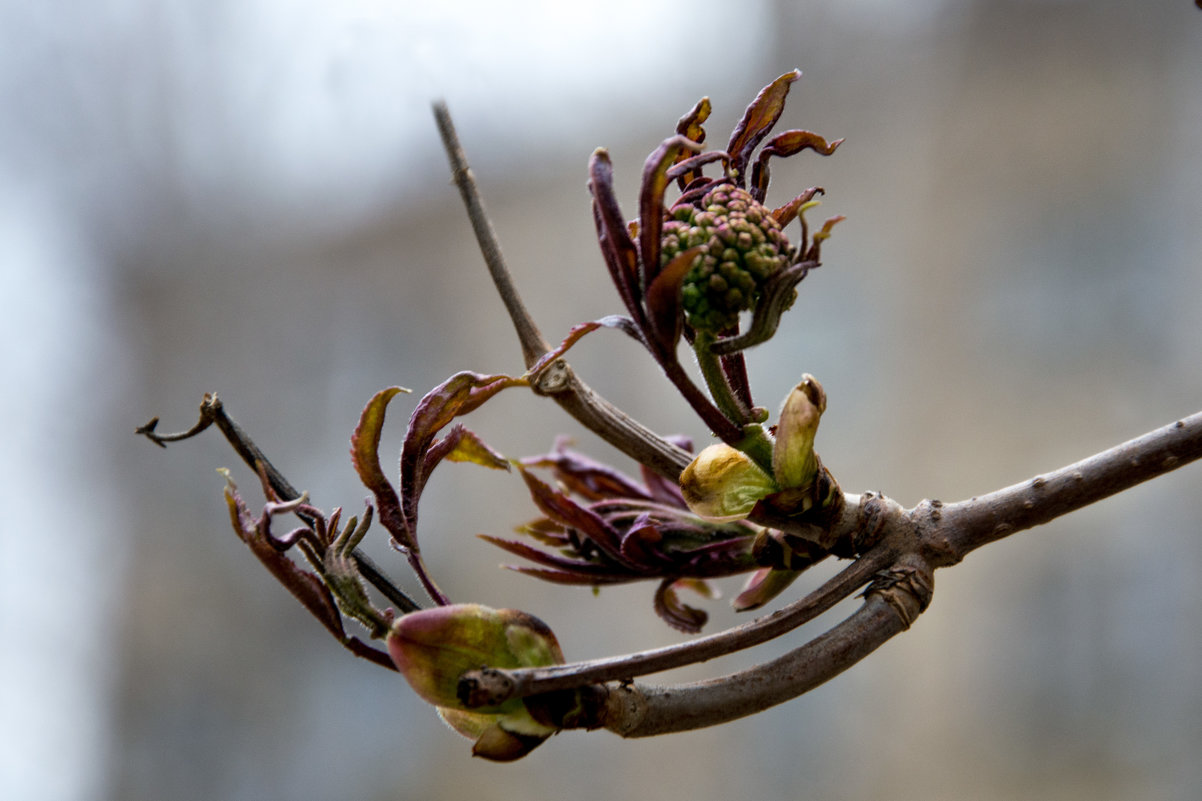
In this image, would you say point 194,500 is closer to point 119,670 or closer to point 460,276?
point 119,670

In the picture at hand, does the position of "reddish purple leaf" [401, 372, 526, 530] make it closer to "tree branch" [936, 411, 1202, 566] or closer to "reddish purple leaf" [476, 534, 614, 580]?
"reddish purple leaf" [476, 534, 614, 580]

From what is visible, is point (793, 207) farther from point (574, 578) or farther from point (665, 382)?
point (665, 382)

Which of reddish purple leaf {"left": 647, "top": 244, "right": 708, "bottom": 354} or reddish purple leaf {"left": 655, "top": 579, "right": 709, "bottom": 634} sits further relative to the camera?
reddish purple leaf {"left": 655, "top": 579, "right": 709, "bottom": 634}

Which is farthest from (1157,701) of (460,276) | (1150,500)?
(460,276)

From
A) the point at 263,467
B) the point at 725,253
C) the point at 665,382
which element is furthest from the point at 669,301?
the point at 665,382

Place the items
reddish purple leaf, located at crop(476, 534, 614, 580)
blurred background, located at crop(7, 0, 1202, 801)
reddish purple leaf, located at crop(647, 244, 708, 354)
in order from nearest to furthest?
reddish purple leaf, located at crop(647, 244, 708, 354), reddish purple leaf, located at crop(476, 534, 614, 580), blurred background, located at crop(7, 0, 1202, 801)

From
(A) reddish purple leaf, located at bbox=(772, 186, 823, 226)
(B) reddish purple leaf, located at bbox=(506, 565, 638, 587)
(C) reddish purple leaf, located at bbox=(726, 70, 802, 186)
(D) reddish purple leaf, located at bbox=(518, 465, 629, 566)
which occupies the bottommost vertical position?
(B) reddish purple leaf, located at bbox=(506, 565, 638, 587)

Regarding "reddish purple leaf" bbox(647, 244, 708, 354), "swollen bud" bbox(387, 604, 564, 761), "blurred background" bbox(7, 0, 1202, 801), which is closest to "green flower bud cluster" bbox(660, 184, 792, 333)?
"reddish purple leaf" bbox(647, 244, 708, 354)
